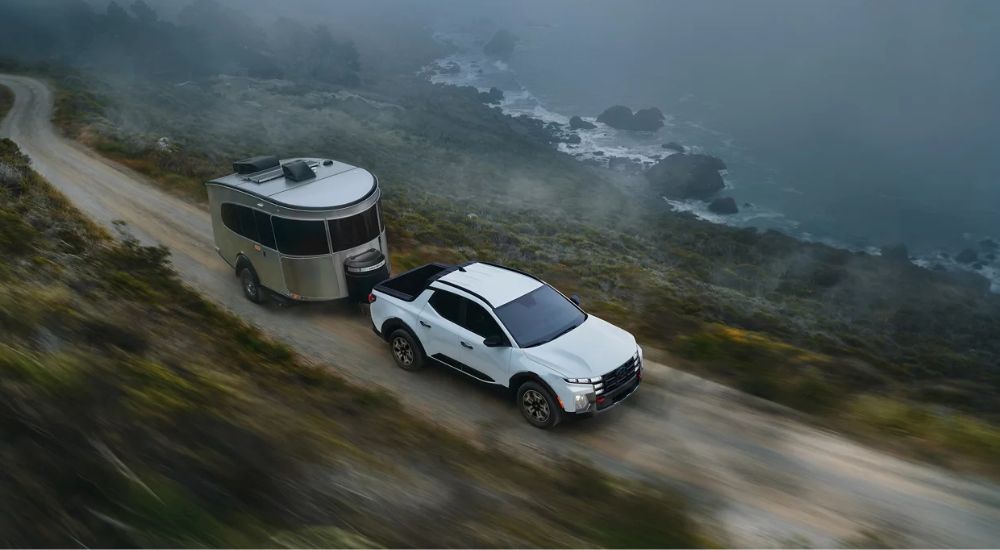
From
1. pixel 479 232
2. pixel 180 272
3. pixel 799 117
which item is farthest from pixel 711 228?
pixel 799 117

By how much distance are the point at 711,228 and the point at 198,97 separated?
52.4 meters

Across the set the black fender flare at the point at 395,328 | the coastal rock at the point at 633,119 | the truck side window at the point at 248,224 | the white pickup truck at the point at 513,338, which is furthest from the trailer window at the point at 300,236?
the coastal rock at the point at 633,119

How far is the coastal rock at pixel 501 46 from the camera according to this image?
542 feet

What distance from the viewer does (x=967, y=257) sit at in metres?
60.5

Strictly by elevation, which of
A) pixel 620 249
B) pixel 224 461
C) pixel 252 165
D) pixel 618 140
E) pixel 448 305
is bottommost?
pixel 620 249

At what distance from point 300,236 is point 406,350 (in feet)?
10.2

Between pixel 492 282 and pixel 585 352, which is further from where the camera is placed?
pixel 492 282

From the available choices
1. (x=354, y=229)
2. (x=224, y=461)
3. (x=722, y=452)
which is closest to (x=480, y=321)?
(x=354, y=229)

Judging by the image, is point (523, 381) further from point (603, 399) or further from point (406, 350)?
point (406, 350)

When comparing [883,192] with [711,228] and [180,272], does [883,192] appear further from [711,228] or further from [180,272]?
[180,272]

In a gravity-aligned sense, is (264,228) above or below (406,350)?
above

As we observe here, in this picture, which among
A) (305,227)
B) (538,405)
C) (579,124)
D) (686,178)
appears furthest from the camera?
(579,124)

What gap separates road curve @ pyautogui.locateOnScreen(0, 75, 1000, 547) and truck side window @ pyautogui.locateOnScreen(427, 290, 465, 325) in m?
1.04

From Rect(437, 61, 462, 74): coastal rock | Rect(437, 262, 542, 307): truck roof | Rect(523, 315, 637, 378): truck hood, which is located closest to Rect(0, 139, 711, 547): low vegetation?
Rect(523, 315, 637, 378): truck hood
